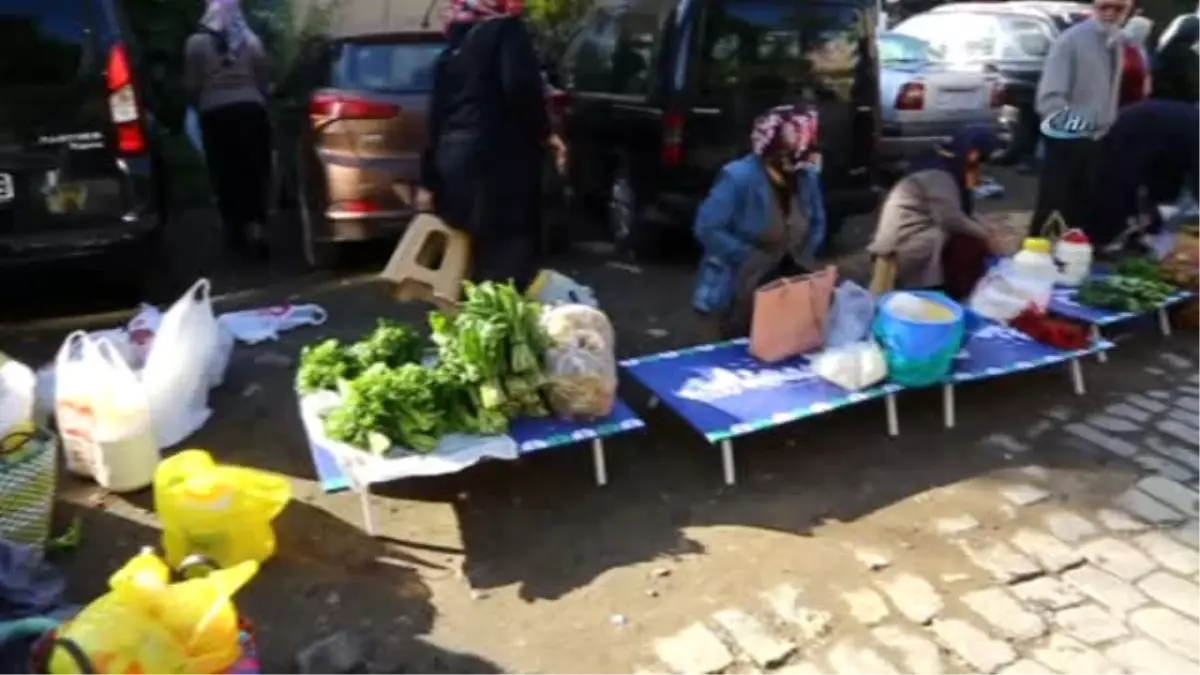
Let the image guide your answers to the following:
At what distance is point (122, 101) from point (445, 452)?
270 cm

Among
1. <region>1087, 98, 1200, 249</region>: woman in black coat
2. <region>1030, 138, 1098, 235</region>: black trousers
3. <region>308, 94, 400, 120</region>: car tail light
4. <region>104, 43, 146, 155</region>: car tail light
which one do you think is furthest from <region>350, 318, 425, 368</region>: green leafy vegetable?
<region>1087, 98, 1200, 249</region>: woman in black coat

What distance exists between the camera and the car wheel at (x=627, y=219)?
803 centimetres

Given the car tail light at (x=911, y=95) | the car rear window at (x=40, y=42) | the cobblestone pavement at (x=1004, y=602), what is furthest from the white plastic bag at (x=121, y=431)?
the car tail light at (x=911, y=95)

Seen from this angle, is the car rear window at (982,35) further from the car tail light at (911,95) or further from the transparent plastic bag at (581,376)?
the transparent plastic bag at (581,376)

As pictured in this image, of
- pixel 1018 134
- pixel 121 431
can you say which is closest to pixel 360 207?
pixel 121 431

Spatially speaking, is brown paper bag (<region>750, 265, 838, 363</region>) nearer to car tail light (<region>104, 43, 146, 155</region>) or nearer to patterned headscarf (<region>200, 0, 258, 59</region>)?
car tail light (<region>104, 43, 146, 155</region>)

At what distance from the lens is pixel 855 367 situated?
5043 millimetres

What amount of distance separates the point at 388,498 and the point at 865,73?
480 cm

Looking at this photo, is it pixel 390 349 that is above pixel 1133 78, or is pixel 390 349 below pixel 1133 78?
below

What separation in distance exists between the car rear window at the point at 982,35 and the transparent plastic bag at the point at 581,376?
1010 centimetres

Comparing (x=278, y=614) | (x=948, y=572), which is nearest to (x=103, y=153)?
(x=278, y=614)

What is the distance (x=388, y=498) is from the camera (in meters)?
4.69

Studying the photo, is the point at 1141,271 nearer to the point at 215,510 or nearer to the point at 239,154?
the point at 215,510

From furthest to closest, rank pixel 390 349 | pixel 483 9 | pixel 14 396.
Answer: pixel 483 9 → pixel 390 349 → pixel 14 396
